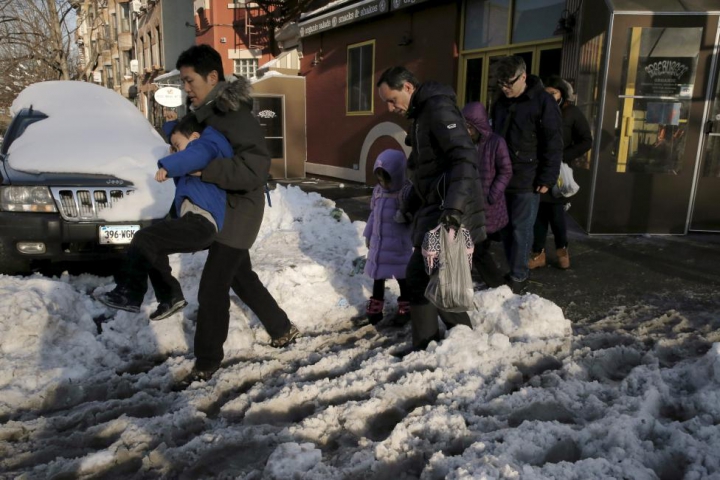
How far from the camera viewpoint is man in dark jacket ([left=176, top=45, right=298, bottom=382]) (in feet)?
10.1

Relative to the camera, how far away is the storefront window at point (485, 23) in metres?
8.66

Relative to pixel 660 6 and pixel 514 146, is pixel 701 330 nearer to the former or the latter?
pixel 514 146

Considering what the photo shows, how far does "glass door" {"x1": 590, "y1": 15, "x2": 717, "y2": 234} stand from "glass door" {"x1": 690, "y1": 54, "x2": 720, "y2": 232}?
15 cm

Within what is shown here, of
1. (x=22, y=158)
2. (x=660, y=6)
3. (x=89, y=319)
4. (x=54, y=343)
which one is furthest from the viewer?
(x=660, y=6)

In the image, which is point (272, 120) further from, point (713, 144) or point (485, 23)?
point (713, 144)

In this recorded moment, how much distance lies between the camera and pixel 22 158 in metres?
4.98

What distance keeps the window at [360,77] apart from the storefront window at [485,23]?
2929mm

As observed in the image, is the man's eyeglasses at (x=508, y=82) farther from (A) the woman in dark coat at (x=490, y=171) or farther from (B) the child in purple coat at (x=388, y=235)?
(B) the child in purple coat at (x=388, y=235)

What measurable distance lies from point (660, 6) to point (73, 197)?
6660mm

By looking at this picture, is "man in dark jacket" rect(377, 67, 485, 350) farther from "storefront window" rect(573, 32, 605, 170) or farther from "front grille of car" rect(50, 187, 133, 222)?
"storefront window" rect(573, 32, 605, 170)

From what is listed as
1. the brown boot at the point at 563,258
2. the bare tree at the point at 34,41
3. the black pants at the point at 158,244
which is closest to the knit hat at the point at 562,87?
the brown boot at the point at 563,258

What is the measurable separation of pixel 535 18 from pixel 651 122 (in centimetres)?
256

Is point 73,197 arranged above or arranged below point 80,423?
above

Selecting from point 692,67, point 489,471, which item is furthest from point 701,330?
point 692,67
